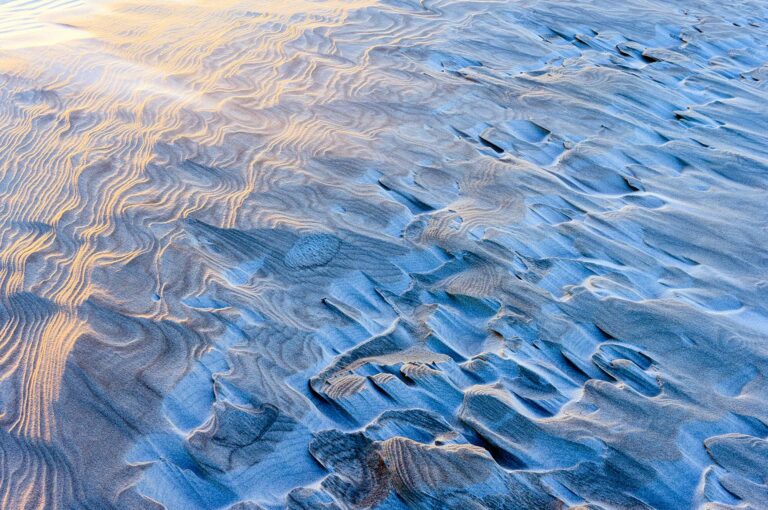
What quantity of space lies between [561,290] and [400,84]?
2109 mm

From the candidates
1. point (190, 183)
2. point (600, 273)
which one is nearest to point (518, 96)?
point (600, 273)

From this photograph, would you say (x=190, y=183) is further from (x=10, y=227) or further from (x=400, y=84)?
(x=400, y=84)

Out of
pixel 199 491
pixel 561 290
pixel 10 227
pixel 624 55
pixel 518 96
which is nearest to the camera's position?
pixel 199 491

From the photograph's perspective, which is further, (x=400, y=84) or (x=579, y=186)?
(x=400, y=84)

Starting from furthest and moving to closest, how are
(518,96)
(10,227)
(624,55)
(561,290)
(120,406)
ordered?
(624,55) → (518,96) → (10,227) → (561,290) → (120,406)

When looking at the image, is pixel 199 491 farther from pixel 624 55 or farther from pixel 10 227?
pixel 624 55

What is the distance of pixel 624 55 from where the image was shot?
16.5 ft

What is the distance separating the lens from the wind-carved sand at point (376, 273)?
7.13ft

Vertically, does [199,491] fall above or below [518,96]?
below

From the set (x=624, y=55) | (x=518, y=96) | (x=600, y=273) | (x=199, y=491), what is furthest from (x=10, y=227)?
(x=624, y=55)

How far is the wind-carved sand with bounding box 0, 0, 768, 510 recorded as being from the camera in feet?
7.13

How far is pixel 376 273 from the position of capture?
2920 mm

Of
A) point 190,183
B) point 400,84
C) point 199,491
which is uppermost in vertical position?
point 400,84

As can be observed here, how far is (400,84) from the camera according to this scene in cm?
439
